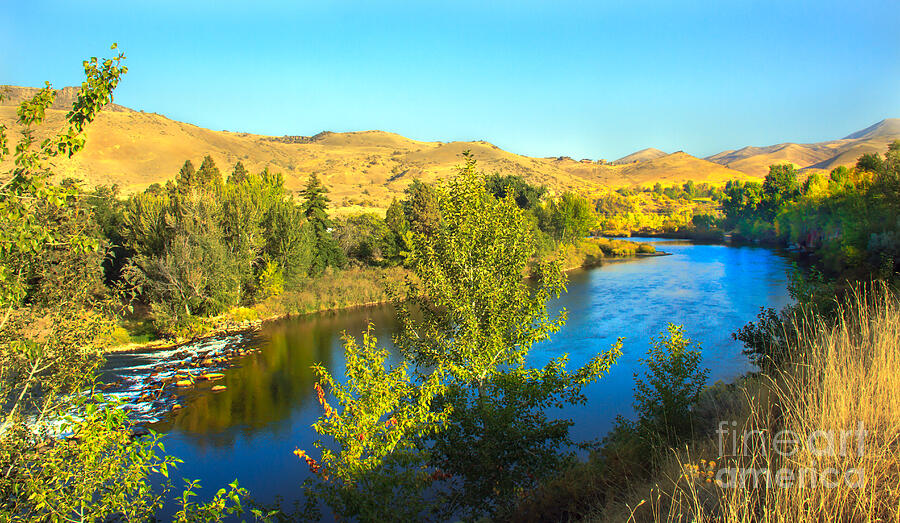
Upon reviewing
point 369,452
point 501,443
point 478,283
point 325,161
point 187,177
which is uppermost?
point 325,161

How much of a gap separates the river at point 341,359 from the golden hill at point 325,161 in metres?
36.9

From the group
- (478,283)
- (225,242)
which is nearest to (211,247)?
(225,242)

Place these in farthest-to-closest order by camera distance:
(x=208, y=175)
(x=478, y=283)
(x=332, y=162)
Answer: (x=332, y=162) → (x=208, y=175) → (x=478, y=283)

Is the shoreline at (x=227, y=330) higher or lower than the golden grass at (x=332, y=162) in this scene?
lower

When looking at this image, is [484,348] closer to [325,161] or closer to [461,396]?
[461,396]

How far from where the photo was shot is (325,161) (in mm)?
142000

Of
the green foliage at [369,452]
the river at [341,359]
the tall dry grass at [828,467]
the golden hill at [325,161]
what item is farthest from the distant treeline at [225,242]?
the golden hill at [325,161]

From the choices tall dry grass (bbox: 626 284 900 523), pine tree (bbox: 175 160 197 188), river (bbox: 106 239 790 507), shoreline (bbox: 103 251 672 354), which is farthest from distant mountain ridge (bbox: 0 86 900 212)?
tall dry grass (bbox: 626 284 900 523)

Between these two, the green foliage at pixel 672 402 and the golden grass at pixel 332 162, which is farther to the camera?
the golden grass at pixel 332 162

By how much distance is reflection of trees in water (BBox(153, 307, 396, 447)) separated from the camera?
19047mm

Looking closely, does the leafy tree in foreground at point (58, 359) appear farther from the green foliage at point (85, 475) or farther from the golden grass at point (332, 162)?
the golden grass at point (332, 162)

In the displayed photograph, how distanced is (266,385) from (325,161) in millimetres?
125617

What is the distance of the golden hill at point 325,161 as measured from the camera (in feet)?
296

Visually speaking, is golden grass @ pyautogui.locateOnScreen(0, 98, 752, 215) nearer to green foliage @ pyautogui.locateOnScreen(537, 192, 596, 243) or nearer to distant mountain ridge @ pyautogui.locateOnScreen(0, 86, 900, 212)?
distant mountain ridge @ pyautogui.locateOnScreen(0, 86, 900, 212)
